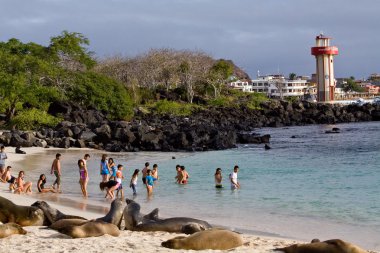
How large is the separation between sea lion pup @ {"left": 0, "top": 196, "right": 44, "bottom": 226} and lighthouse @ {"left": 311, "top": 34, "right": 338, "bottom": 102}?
3503 inches

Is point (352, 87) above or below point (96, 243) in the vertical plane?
above

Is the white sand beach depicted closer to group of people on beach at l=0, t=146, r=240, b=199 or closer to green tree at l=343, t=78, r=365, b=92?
group of people on beach at l=0, t=146, r=240, b=199

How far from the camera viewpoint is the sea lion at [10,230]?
995 cm

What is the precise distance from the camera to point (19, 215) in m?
11.3

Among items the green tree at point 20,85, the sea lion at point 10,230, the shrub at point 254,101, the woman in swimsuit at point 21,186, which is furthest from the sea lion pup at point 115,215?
the shrub at point 254,101

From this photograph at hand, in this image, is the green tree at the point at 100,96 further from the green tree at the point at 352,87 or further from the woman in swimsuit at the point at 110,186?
the green tree at the point at 352,87

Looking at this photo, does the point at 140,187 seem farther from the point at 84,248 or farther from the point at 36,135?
the point at 36,135

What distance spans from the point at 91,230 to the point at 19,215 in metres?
1.97

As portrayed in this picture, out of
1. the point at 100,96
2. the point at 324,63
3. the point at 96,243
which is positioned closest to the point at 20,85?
the point at 100,96

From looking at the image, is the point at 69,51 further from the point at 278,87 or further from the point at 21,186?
the point at 278,87

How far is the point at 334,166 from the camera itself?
1184 inches

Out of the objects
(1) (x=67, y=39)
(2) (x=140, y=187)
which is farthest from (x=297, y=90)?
(2) (x=140, y=187)

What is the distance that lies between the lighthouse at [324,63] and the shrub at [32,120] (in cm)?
6022

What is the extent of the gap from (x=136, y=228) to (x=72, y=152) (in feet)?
74.7
